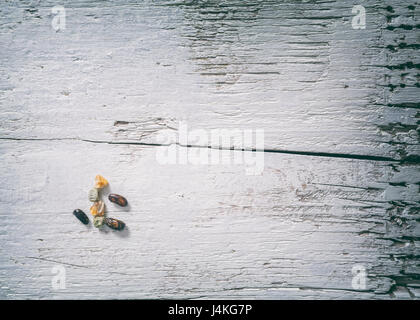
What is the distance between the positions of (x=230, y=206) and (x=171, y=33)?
0.45 m

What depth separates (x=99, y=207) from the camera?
0.64 metres

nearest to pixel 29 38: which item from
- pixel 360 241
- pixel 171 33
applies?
pixel 171 33

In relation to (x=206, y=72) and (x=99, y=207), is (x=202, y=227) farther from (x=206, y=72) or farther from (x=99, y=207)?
(x=206, y=72)

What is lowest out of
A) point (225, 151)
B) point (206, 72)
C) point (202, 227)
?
point (202, 227)

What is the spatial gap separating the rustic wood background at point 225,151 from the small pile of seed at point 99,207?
Result: 0.02m

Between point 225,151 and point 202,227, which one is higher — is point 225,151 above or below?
above

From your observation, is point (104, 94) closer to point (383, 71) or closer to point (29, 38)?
point (29, 38)

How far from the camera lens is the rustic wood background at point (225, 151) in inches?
24.6

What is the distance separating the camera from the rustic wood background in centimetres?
62

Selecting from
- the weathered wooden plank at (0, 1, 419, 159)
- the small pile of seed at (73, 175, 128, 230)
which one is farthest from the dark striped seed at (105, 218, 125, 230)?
the weathered wooden plank at (0, 1, 419, 159)

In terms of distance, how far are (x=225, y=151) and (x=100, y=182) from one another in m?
0.31

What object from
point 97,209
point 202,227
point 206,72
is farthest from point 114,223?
point 206,72

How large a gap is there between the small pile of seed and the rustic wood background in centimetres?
2

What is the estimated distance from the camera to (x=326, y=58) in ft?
2.05
